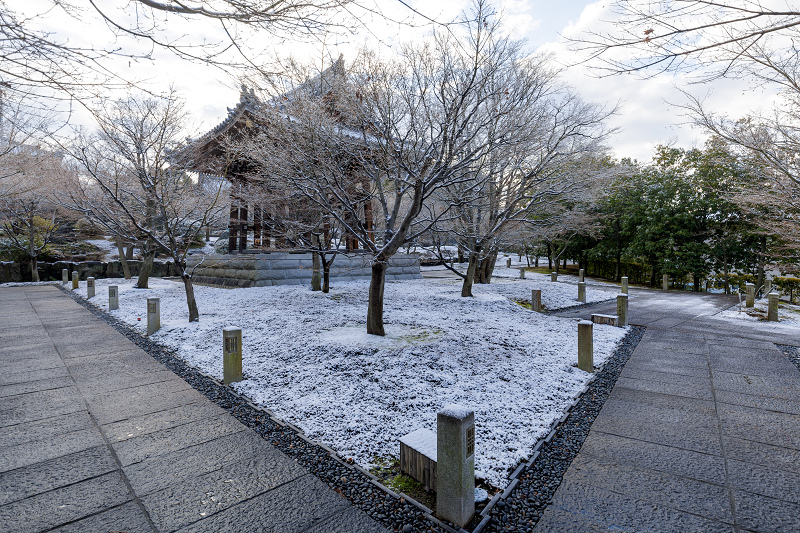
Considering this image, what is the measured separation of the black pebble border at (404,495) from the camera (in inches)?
88.2

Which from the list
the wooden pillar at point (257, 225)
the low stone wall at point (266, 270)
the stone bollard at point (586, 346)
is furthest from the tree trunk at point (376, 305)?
the wooden pillar at point (257, 225)

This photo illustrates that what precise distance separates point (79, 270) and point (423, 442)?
23916 millimetres

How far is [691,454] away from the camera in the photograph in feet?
9.86

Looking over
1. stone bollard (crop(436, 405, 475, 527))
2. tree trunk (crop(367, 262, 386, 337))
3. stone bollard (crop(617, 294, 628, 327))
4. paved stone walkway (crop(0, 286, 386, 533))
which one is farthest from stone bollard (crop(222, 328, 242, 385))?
stone bollard (crop(617, 294, 628, 327))

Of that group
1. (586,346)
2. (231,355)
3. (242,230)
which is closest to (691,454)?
(586,346)

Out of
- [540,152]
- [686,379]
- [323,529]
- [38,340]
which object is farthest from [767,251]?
[38,340]

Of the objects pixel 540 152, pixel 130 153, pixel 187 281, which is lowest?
pixel 187 281

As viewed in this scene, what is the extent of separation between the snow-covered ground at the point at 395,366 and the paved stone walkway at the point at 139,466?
54 cm

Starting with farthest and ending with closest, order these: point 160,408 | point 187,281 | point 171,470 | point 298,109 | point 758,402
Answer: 1. point 187,281
2. point 298,109
3. point 758,402
4. point 160,408
5. point 171,470

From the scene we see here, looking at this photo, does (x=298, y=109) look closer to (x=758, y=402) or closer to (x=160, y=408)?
(x=160, y=408)

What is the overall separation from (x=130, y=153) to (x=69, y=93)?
21.2ft

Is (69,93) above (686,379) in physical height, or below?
above

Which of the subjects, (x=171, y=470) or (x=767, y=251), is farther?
(x=767, y=251)

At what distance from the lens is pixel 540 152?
32.4 ft
